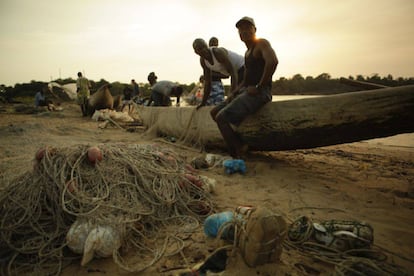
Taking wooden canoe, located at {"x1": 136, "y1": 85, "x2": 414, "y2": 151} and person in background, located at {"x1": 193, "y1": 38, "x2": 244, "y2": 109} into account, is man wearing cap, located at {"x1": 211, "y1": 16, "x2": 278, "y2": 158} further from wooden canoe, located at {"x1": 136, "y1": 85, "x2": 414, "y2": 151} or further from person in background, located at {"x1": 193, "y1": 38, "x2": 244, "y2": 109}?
person in background, located at {"x1": 193, "y1": 38, "x2": 244, "y2": 109}

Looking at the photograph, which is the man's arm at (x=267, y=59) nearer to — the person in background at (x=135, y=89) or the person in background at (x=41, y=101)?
the person in background at (x=135, y=89)

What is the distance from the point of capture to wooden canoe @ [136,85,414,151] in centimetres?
249

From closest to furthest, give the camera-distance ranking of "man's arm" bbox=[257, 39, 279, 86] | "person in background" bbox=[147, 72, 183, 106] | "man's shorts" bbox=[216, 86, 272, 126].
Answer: "man's arm" bbox=[257, 39, 279, 86], "man's shorts" bbox=[216, 86, 272, 126], "person in background" bbox=[147, 72, 183, 106]

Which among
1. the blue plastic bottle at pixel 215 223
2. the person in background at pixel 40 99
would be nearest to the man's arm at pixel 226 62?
the blue plastic bottle at pixel 215 223

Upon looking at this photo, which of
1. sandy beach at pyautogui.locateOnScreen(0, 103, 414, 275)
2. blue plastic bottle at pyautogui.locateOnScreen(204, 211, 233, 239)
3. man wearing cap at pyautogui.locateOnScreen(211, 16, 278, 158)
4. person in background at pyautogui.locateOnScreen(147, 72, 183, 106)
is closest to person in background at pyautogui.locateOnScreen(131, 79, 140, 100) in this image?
person in background at pyautogui.locateOnScreen(147, 72, 183, 106)

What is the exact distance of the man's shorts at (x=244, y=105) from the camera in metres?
3.46

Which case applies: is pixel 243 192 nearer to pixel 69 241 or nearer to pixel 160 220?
pixel 160 220

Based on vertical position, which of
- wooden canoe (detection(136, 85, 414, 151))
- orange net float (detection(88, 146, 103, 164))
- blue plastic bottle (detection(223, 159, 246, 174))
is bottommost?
blue plastic bottle (detection(223, 159, 246, 174))

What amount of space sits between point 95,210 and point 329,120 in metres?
2.63

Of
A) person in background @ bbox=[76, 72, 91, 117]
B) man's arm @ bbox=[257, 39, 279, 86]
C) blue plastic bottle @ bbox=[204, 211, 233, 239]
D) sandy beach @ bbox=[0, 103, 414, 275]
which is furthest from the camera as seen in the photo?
person in background @ bbox=[76, 72, 91, 117]

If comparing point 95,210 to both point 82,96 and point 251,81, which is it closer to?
point 251,81

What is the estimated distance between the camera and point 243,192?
274 cm

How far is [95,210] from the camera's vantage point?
1.73 m

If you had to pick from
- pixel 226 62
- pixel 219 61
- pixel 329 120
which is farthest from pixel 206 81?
pixel 329 120
